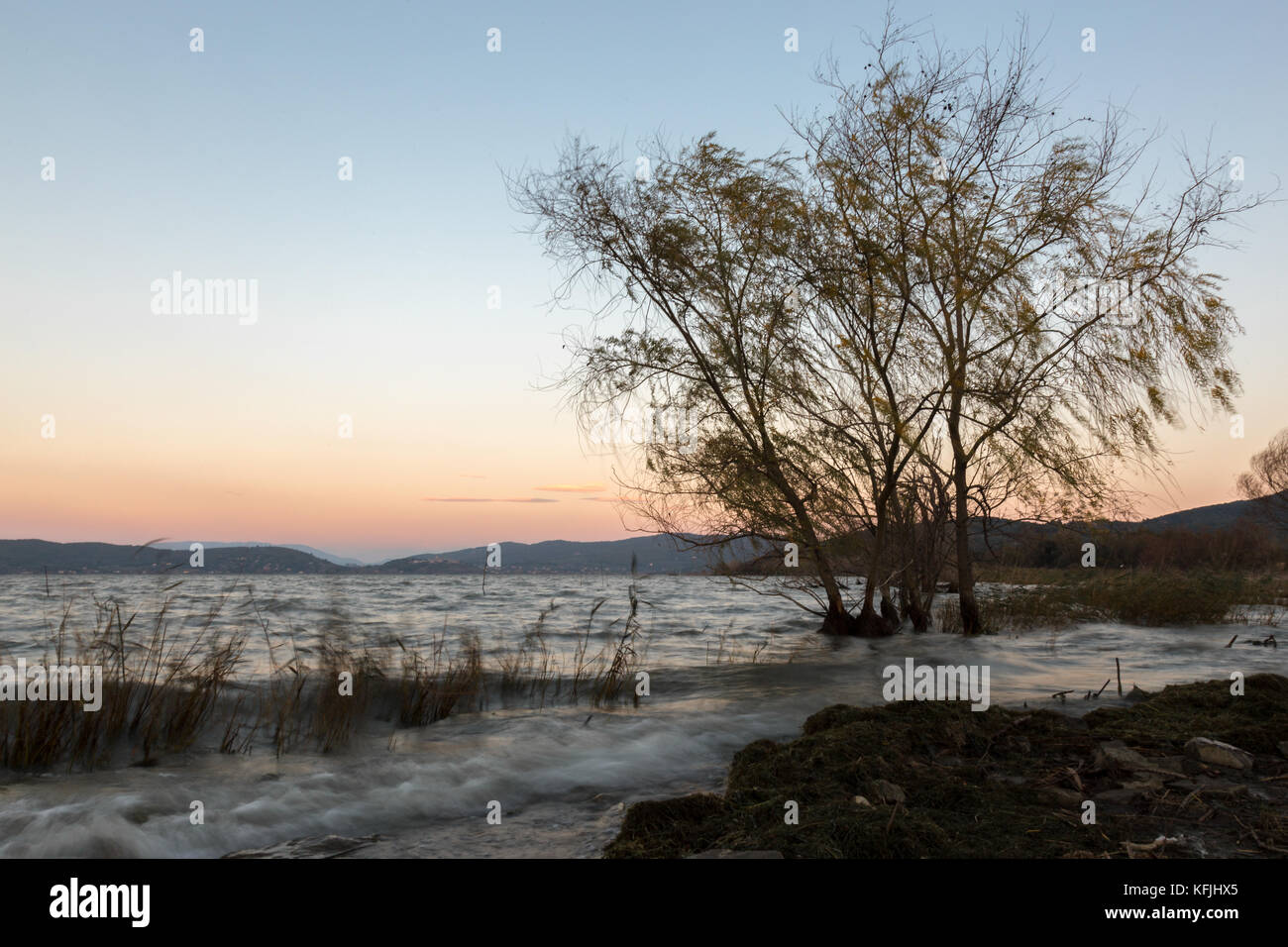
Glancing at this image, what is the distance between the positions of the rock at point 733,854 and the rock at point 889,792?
1.25 m

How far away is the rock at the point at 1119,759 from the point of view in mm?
6020

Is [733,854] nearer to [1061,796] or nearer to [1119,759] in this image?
[1061,796]

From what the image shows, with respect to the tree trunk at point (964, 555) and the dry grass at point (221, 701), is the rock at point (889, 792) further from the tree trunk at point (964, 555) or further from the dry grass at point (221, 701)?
the tree trunk at point (964, 555)

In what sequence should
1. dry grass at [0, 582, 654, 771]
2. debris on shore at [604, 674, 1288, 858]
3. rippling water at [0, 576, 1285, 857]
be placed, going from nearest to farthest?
debris on shore at [604, 674, 1288, 858] < rippling water at [0, 576, 1285, 857] < dry grass at [0, 582, 654, 771]

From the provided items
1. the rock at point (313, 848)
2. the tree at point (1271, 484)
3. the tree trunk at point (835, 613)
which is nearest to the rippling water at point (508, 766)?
the rock at point (313, 848)

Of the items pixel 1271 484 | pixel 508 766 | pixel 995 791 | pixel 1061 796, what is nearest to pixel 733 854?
pixel 995 791

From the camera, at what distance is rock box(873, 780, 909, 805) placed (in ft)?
17.9

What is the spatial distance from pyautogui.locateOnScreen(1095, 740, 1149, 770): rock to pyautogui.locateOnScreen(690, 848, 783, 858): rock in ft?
10.3

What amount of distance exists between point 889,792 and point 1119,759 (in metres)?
2.05

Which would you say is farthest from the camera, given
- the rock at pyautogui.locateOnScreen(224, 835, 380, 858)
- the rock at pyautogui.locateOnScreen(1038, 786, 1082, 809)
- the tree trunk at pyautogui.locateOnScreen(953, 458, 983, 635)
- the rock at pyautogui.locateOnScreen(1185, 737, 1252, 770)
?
the tree trunk at pyautogui.locateOnScreen(953, 458, 983, 635)

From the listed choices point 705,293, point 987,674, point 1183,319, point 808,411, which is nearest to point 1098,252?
point 1183,319

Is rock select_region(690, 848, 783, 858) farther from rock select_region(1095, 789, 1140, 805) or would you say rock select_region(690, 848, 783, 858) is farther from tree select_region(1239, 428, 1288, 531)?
tree select_region(1239, 428, 1288, 531)

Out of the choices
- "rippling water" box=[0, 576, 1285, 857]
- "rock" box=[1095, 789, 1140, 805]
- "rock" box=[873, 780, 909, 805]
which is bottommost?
"rippling water" box=[0, 576, 1285, 857]

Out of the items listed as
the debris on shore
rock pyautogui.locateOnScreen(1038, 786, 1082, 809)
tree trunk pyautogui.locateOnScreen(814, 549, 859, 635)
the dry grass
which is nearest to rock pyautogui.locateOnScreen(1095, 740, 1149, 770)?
the debris on shore
